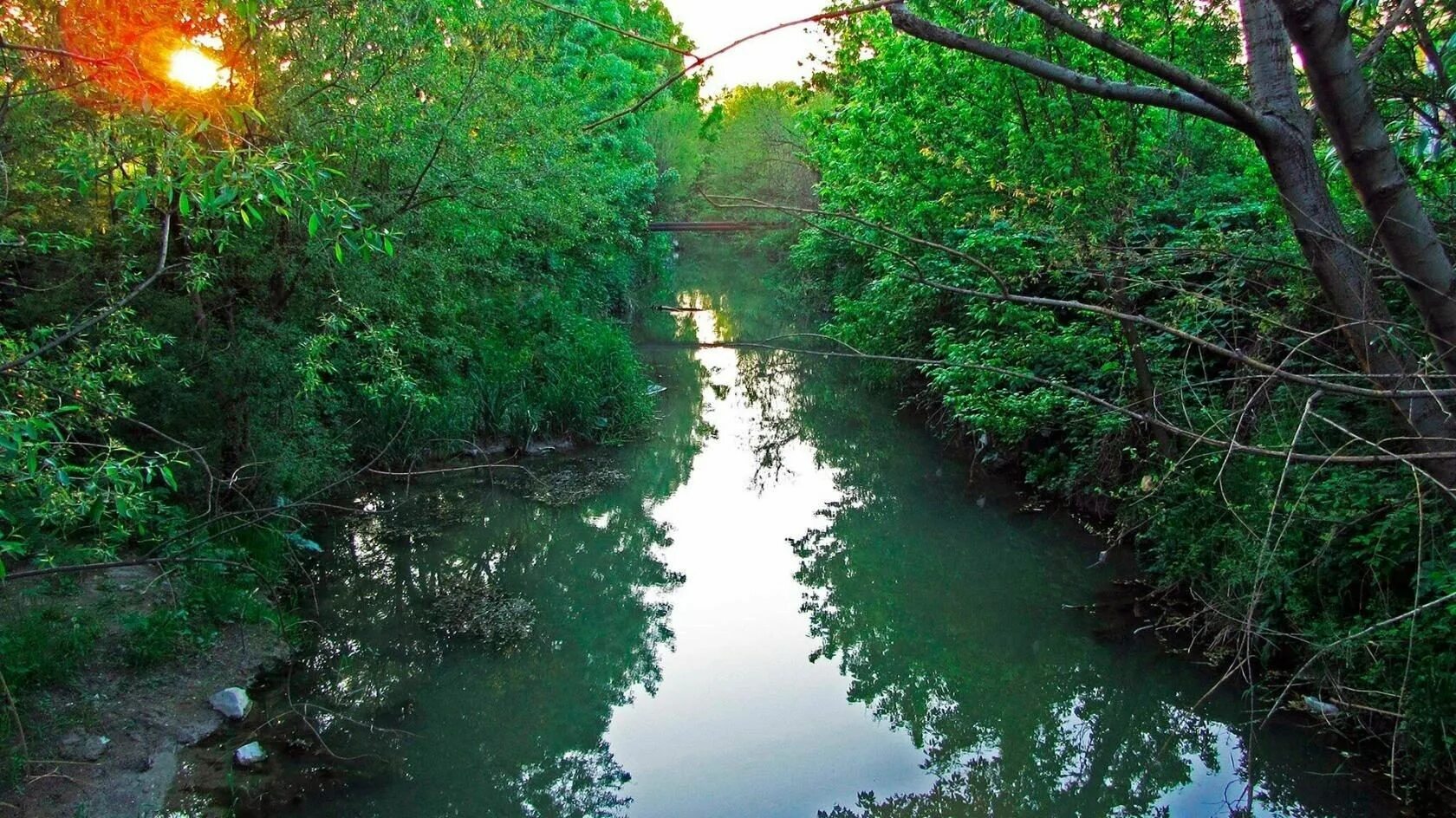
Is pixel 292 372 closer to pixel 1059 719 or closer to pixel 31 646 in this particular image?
pixel 31 646

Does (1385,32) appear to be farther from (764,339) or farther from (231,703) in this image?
(231,703)

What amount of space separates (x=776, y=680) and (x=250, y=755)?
3670 mm

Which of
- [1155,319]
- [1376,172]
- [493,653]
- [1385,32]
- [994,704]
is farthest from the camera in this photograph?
[493,653]

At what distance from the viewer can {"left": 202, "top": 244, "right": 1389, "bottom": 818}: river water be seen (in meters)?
5.86

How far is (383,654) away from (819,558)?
4385 millimetres

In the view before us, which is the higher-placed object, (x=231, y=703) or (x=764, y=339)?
(x=764, y=339)

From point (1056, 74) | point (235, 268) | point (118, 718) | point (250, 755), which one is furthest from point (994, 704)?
point (235, 268)

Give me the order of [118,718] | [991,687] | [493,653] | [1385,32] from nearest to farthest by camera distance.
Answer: [1385,32] < [118,718] < [991,687] < [493,653]

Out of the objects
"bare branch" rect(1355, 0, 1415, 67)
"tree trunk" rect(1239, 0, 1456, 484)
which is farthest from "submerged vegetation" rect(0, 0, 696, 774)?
"bare branch" rect(1355, 0, 1415, 67)

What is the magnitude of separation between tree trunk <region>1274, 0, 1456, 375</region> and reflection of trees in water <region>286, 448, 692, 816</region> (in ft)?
16.9

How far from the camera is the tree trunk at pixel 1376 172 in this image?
2.01 metres

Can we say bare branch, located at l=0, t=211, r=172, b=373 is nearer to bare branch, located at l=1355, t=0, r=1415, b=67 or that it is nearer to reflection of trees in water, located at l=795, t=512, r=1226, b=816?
bare branch, located at l=1355, t=0, r=1415, b=67

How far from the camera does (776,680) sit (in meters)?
7.38

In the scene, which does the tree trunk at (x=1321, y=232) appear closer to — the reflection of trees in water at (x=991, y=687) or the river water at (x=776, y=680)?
the reflection of trees in water at (x=991, y=687)
